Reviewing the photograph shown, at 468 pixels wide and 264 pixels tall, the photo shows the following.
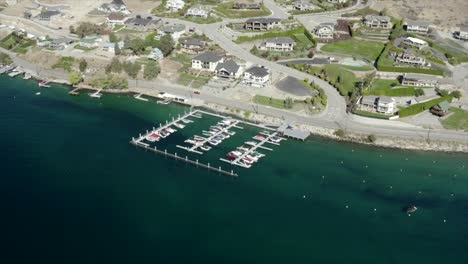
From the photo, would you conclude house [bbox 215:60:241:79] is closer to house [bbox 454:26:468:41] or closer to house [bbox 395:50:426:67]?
house [bbox 395:50:426:67]

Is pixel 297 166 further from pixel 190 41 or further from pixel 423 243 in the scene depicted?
pixel 190 41

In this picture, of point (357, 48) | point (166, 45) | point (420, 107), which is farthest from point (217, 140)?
point (357, 48)

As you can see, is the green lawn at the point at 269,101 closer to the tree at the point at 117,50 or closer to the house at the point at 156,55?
the house at the point at 156,55

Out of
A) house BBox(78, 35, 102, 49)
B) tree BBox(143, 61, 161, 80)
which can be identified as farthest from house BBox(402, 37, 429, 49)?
house BBox(78, 35, 102, 49)

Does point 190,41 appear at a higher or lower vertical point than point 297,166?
higher

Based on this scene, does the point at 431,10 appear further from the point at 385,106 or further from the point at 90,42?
the point at 90,42

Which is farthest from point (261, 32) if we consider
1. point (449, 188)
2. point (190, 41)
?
point (449, 188)
